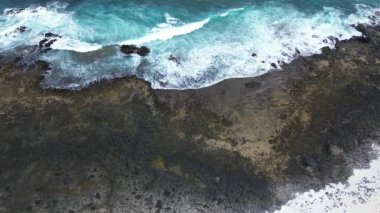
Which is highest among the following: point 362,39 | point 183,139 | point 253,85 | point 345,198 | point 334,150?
point 362,39

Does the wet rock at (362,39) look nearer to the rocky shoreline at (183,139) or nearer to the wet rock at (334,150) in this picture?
the rocky shoreline at (183,139)

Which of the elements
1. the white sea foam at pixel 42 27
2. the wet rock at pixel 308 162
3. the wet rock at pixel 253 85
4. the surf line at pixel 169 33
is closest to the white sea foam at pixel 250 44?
the surf line at pixel 169 33

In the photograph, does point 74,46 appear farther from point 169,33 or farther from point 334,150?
point 334,150

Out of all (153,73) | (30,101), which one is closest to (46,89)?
(30,101)

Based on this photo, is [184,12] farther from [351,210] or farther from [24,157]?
[351,210]

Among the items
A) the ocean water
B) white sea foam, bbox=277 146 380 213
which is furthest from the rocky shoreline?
the ocean water

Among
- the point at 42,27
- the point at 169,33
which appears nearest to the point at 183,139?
the point at 169,33
